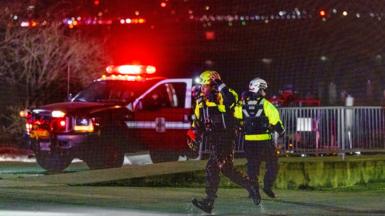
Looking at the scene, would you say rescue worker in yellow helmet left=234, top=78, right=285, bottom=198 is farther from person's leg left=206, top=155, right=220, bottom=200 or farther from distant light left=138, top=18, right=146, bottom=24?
distant light left=138, top=18, right=146, bottom=24

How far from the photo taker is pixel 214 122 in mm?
9094

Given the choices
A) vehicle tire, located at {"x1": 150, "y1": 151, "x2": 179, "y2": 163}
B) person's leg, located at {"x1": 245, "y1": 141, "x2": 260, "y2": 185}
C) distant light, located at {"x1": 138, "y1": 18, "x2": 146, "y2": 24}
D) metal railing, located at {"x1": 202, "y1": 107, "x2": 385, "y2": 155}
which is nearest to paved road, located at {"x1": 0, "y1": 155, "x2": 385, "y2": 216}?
person's leg, located at {"x1": 245, "y1": 141, "x2": 260, "y2": 185}

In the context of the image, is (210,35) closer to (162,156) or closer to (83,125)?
(162,156)

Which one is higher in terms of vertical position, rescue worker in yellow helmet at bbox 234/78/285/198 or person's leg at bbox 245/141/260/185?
rescue worker in yellow helmet at bbox 234/78/285/198

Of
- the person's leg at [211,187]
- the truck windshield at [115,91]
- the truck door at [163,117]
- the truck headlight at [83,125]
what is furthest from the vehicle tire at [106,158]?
the person's leg at [211,187]

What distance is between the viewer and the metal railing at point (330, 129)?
15281mm

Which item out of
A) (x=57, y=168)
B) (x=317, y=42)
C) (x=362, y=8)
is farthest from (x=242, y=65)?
(x=57, y=168)

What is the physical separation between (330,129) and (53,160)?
560 centimetres

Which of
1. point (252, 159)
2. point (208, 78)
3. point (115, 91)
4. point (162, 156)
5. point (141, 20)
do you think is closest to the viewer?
point (208, 78)

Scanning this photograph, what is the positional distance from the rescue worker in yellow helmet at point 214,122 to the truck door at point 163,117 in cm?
610

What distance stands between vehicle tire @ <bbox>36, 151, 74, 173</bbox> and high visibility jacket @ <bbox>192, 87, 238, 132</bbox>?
649 centimetres

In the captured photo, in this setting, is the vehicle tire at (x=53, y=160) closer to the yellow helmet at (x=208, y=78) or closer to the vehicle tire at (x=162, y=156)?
the vehicle tire at (x=162, y=156)

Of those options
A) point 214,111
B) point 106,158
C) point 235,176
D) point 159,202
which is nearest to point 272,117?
point 235,176

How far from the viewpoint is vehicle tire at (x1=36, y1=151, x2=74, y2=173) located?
49.7 feet
